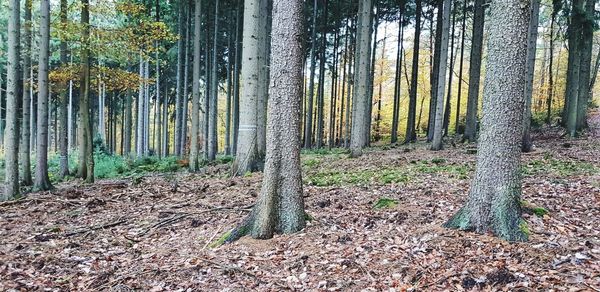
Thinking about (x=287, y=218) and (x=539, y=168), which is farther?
(x=539, y=168)

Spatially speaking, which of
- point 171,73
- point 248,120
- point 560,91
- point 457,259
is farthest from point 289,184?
point 560,91

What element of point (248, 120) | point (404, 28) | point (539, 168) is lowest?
Result: point (539, 168)

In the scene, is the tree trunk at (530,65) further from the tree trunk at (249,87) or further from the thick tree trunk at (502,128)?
the tree trunk at (249,87)

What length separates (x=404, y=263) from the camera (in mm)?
4172

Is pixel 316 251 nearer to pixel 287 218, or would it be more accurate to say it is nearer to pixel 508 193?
pixel 287 218

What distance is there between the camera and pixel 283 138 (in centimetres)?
507

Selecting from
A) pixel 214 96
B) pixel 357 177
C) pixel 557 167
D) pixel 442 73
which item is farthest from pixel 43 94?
pixel 557 167

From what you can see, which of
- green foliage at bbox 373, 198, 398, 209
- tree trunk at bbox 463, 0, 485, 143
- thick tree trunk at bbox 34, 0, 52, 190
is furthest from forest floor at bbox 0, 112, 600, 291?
tree trunk at bbox 463, 0, 485, 143

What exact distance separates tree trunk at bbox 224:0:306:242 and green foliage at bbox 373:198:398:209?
1641 mm

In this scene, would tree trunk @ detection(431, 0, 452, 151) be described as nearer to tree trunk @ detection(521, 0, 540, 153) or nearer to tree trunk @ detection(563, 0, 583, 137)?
tree trunk @ detection(521, 0, 540, 153)

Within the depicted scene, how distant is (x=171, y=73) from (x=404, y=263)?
23361 mm

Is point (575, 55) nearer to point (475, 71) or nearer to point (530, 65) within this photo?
point (475, 71)

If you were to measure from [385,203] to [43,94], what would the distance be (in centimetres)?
817

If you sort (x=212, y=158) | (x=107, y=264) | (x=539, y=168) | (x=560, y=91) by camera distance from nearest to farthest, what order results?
1. (x=107, y=264)
2. (x=539, y=168)
3. (x=212, y=158)
4. (x=560, y=91)
